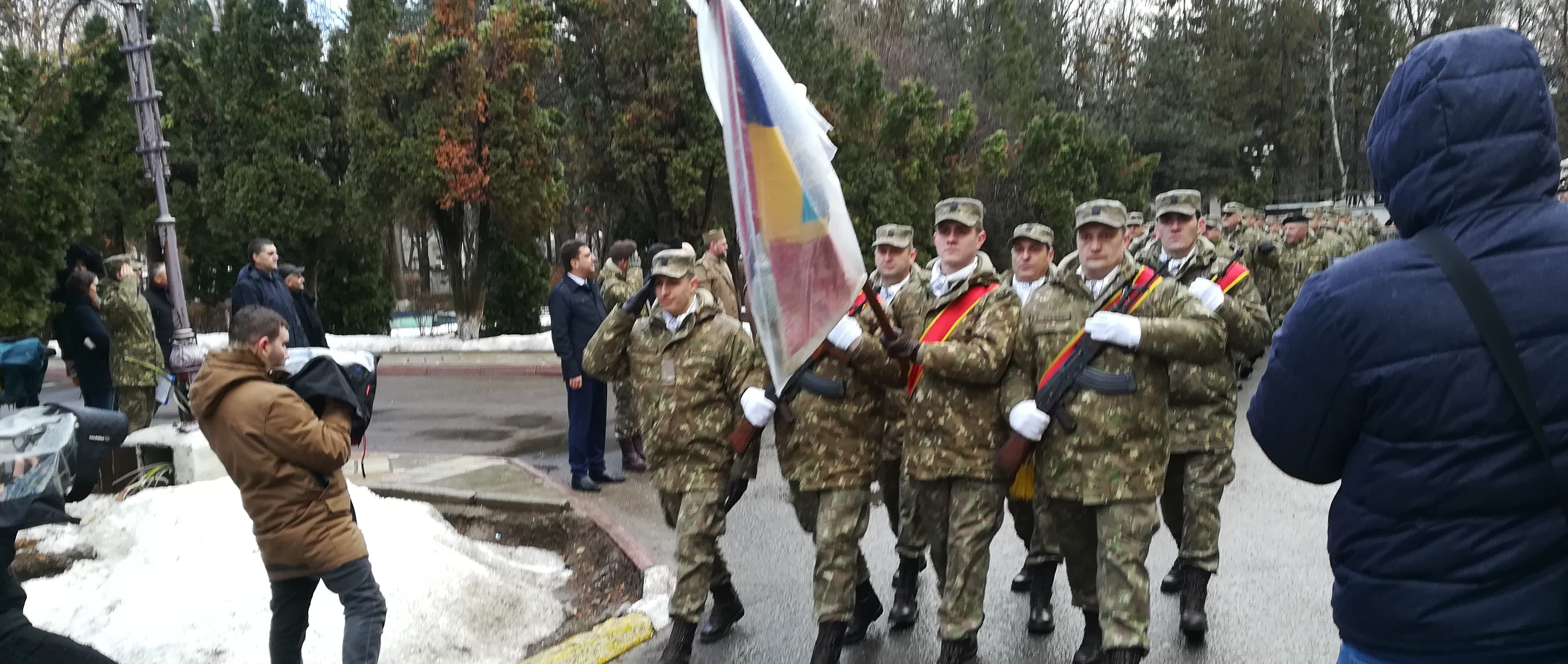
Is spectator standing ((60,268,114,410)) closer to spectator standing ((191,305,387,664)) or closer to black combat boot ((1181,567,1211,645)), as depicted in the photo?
spectator standing ((191,305,387,664))

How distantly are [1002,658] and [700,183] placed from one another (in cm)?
1358

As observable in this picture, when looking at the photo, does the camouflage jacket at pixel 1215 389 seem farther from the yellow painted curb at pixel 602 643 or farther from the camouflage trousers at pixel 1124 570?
the yellow painted curb at pixel 602 643

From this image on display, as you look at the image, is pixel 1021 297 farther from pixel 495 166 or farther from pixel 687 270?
pixel 495 166

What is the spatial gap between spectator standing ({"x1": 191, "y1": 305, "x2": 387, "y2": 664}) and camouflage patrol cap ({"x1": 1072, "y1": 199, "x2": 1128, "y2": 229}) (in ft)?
9.66

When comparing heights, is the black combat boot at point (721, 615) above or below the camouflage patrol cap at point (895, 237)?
below

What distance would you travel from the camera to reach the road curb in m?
6.20

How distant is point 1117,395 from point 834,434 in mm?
1165

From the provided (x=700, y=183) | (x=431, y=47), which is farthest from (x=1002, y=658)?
(x=431, y=47)

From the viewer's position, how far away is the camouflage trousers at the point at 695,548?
4.61 m

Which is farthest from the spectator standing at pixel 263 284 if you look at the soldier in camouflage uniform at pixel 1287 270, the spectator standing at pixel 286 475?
the soldier in camouflage uniform at pixel 1287 270

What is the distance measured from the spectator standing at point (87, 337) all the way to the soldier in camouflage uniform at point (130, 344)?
0.24 ft

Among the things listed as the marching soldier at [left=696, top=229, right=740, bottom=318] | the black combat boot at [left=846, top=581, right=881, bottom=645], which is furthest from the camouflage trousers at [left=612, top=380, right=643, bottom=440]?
the black combat boot at [left=846, top=581, right=881, bottom=645]

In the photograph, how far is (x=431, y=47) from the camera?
16.6m

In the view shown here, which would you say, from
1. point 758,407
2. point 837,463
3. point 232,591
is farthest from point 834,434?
point 232,591
